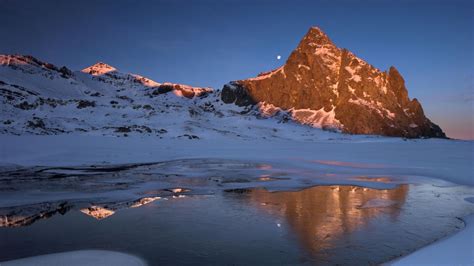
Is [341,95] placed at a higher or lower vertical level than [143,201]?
higher

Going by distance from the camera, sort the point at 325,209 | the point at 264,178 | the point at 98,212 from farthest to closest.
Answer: the point at 264,178 → the point at 325,209 → the point at 98,212

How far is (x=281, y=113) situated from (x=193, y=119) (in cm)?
8681

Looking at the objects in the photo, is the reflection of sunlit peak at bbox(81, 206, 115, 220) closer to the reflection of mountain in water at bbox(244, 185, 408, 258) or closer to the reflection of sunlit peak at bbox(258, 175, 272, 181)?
the reflection of mountain in water at bbox(244, 185, 408, 258)

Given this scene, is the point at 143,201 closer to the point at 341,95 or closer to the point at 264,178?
the point at 264,178

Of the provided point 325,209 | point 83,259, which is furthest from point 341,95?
point 83,259

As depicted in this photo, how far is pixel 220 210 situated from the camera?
12.2 m

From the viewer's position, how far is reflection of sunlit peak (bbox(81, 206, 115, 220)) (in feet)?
36.2

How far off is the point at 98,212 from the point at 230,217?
4022mm

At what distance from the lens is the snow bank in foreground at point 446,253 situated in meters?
6.83

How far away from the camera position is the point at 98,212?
11.6 m

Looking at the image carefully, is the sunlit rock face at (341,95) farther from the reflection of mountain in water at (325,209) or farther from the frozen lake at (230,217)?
the reflection of mountain in water at (325,209)

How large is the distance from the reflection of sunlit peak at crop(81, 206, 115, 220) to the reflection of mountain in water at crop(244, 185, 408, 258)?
4.87 m

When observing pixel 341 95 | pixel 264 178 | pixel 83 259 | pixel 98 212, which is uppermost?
pixel 341 95

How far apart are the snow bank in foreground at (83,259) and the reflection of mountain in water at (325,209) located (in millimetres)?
3654
